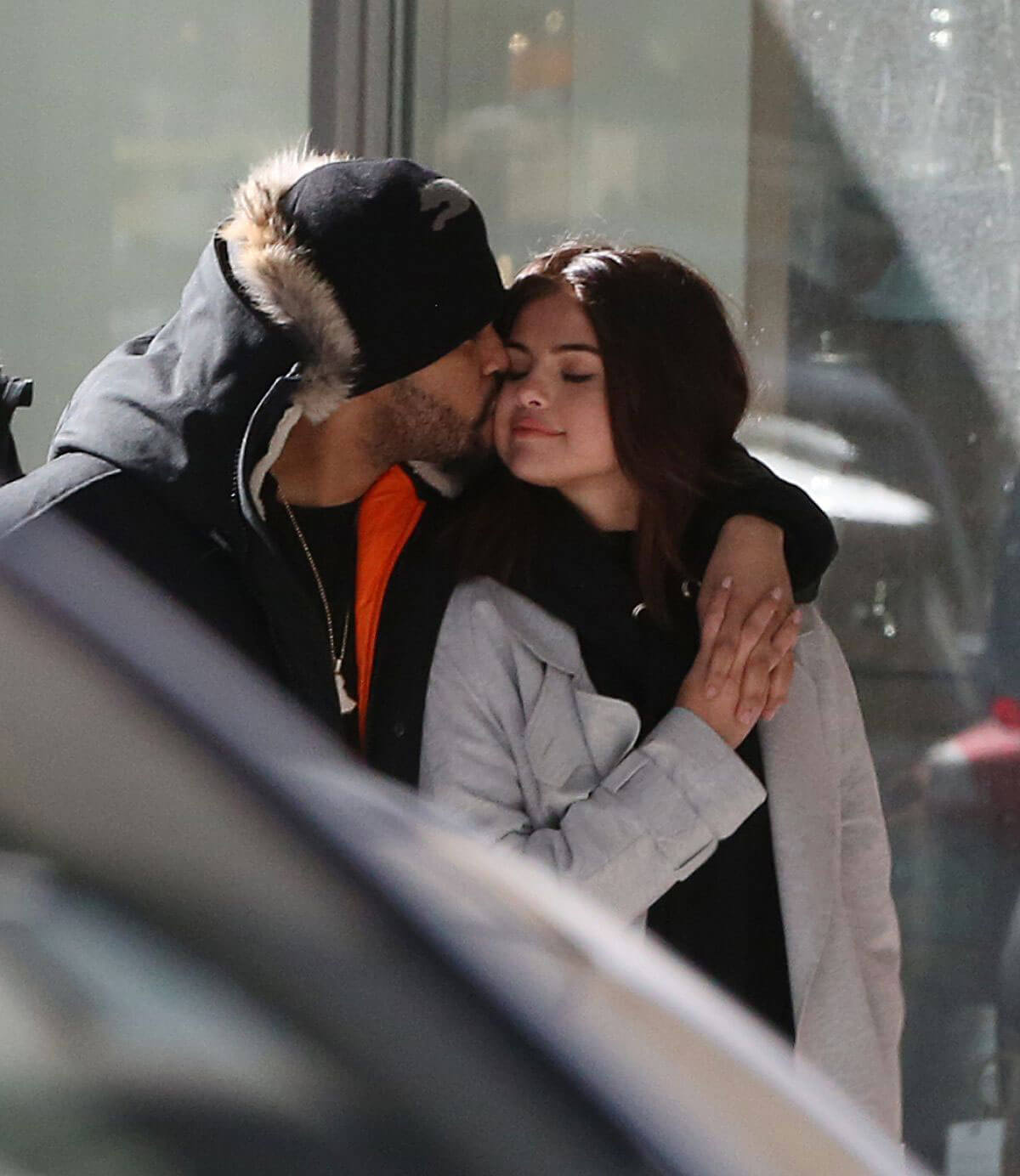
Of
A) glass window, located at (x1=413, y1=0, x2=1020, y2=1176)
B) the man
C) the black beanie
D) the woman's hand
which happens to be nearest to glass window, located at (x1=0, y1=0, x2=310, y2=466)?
glass window, located at (x1=413, y1=0, x2=1020, y2=1176)

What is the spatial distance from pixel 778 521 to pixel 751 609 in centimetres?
21

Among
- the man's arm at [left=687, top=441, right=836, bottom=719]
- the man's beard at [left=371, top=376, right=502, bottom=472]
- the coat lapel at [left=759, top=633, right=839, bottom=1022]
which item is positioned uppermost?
the man's beard at [left=371, top=376, right=502, bottom=472]

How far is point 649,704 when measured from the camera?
256cm

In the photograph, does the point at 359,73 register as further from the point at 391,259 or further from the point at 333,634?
the point at 333,634

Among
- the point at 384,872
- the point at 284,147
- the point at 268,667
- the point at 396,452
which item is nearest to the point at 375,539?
the point at 396,452

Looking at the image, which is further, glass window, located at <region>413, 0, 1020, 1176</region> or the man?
glass window, located at <region>413, 0, 1020, 1176</region>

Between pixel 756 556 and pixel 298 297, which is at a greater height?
pixel 298 297

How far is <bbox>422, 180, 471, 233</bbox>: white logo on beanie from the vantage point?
264cm

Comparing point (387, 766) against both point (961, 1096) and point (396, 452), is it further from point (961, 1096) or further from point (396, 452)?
point (961, 1096)

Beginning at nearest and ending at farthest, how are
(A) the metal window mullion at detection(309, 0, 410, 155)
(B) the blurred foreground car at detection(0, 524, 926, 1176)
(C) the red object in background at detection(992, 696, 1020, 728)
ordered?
(B) the blurred foreground car at detection(0, 524, 926, 1176) < (C) the red object in background at detection(992, 696, 1020, 728) < (A) the metal window mullion at detection(309, 0, 410, 155)

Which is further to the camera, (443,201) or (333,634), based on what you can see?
(443,201)

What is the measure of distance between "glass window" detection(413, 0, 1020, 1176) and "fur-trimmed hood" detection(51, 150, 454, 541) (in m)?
1.46

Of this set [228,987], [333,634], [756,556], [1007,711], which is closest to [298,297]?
[333,634]

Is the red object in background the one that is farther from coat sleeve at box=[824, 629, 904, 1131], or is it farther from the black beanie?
the black beanie
